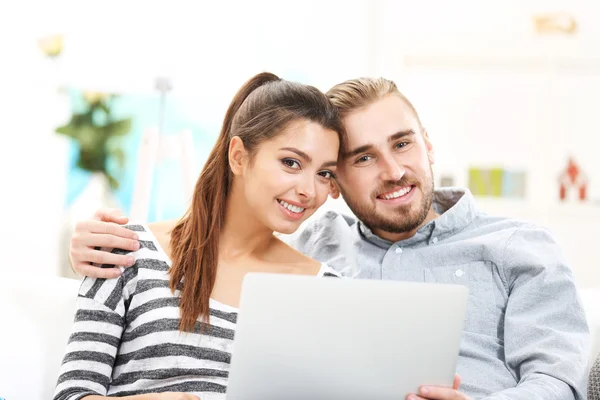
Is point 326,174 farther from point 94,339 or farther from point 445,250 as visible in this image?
point 94,339

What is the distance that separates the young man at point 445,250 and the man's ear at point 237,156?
271 mm

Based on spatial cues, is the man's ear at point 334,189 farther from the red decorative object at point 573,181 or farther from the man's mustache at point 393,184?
the red decorative object at point 573,181

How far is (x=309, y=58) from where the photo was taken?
515 centimetres

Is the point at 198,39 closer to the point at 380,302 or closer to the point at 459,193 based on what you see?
the point at 459,193

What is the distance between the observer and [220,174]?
1693 mm

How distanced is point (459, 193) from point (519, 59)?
2.66m

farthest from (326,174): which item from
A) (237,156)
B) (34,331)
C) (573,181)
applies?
(573,181)

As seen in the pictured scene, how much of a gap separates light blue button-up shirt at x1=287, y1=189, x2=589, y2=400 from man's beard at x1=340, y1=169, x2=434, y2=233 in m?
0.04

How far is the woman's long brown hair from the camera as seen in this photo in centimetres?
155

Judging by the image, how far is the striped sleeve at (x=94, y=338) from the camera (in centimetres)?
142

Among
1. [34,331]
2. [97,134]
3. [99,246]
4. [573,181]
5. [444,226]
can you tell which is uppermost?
[97,134]

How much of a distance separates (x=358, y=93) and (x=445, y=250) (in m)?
0.46

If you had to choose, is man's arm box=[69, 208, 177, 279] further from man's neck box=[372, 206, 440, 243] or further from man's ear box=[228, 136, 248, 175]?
man's neck box=[372, 206, 440, 243]

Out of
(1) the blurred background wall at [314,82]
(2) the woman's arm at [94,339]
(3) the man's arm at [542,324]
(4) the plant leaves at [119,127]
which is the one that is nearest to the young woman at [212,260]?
(2) the woman's arm at [94,339]
